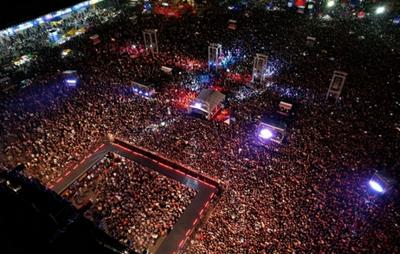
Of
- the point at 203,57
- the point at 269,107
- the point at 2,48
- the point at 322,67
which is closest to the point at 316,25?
the point at 322,67

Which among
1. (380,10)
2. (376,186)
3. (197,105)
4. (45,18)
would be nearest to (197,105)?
(197,105)

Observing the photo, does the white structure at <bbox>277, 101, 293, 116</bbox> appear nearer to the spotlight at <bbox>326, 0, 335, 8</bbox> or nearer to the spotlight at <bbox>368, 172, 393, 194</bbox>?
the spotlight at <bbox>368, 172, 393, 194</bbox>

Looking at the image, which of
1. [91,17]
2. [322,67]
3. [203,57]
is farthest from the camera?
[91,17]

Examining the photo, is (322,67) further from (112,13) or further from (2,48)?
(2,48)

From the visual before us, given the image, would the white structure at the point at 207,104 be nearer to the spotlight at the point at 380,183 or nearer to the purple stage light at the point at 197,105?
the purple stage light at the point at 197,105

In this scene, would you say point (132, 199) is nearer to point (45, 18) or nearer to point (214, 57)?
point (214, 57)

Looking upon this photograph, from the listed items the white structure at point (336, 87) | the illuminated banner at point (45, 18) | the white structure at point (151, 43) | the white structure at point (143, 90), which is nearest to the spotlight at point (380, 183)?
the white structure at point (336, 87)
